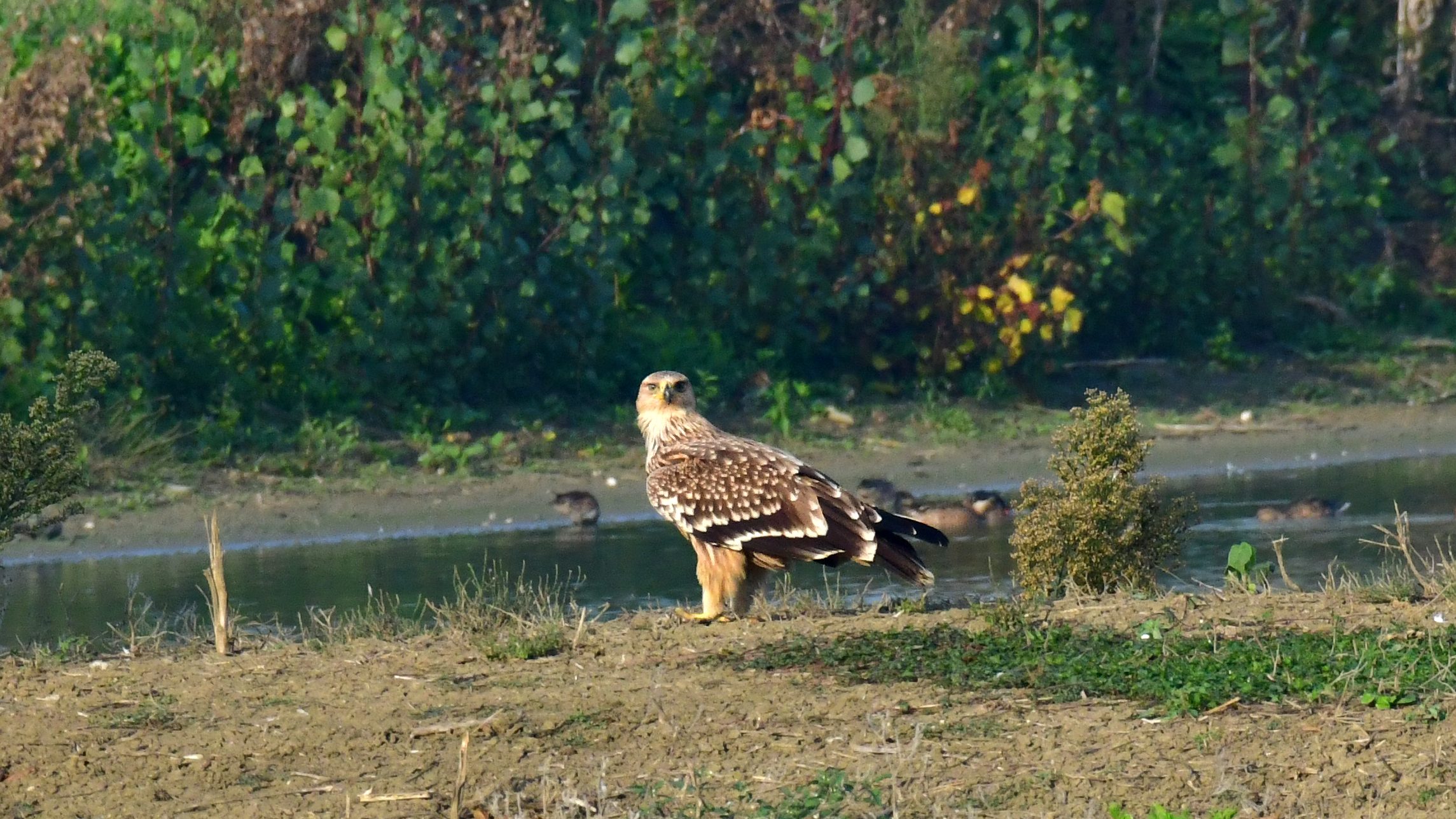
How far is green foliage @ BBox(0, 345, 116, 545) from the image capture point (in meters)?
6.60

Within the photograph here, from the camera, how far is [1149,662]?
17.8 ft

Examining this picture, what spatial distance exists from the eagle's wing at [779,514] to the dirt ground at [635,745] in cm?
99

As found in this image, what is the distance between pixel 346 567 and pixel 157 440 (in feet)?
6.02

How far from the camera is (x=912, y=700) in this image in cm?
520

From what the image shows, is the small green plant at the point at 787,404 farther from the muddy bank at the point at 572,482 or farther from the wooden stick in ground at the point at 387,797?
the wooden stick in ground at the point at 387,797

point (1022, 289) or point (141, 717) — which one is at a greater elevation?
point (1022, 289)

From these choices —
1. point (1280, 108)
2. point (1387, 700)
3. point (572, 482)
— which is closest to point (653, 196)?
point (572, 482)

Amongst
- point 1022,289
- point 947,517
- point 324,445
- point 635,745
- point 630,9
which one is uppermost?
point 630,9

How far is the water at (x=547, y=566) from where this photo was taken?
8.82 meters

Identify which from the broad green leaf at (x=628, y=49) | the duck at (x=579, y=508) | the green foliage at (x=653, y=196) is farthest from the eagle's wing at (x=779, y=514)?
the broad green leaf at (x=628, y=49)

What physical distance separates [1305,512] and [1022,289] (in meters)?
3.13

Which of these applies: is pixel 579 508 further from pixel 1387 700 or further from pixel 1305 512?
pixel 1387 700

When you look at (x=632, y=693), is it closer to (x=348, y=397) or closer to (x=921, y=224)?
(x=348, y=397)

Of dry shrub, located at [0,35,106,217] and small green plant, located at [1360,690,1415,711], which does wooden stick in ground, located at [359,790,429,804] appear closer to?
small green plant, located at [1360,690,1415,711]
